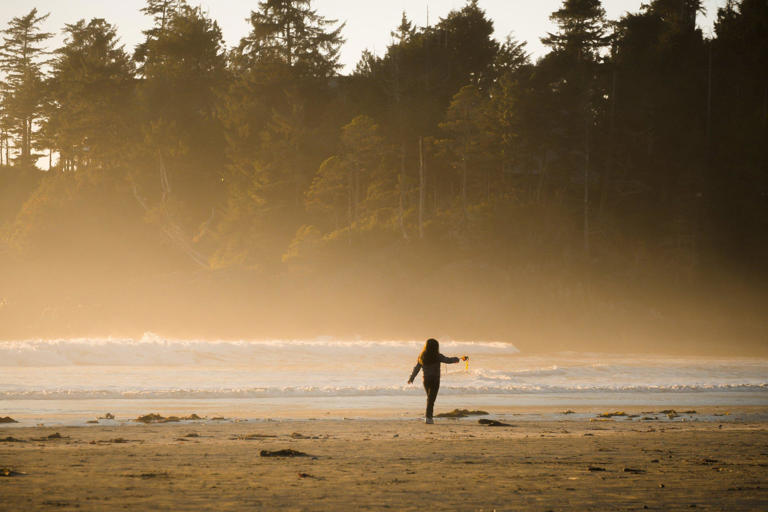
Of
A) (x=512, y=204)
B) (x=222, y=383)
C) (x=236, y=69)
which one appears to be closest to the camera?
(x=222, y=383)

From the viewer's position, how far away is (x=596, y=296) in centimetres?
5141

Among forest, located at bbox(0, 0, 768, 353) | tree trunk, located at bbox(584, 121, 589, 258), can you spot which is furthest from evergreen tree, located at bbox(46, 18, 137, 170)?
tree trunk, located at bbox(584, 121, 589, 258)

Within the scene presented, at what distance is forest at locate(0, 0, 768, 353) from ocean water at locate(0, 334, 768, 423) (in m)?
13.7

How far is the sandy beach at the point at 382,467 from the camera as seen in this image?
6.70 meters

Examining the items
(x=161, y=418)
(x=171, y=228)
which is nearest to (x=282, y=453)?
(x=161, y=418)

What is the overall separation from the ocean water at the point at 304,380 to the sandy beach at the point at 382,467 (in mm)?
3528

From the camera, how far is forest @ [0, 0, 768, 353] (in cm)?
5144

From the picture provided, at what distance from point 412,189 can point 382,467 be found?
156 feet

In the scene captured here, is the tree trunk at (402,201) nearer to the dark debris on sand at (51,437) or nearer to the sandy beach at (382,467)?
the sandy beach at (382,467)

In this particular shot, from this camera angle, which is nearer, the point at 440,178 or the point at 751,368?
the point at 751,368

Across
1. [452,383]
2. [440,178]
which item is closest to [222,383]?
[452,383]

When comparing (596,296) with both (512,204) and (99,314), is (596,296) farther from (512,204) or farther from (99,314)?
(99,314)

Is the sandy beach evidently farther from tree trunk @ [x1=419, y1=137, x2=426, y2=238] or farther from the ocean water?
tree trunk @ [x1=419, y1=137, x2=426, y2=238]

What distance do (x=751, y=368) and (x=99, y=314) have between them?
41634 mm
